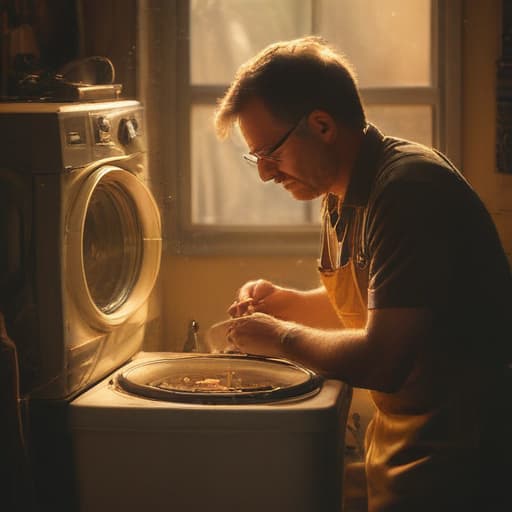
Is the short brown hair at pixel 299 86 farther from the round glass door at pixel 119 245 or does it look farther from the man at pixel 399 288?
the round glass door at pixel 119 245

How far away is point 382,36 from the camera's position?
3188 millimetres

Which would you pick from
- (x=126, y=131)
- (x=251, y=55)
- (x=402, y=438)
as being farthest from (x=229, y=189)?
(x=402, y=438)

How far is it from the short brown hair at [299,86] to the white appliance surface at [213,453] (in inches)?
25.5

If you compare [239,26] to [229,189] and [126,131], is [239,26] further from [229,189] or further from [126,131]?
[126,131]

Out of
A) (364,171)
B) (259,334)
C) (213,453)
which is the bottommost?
(213,453)

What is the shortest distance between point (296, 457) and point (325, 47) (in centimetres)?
92

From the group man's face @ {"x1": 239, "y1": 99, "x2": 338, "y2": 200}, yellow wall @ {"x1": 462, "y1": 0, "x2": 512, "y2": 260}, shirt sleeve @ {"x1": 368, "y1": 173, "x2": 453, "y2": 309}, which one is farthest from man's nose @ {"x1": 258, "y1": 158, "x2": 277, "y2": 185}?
yellow wall @ {"x1": 462, "y1": 0, "x2": 512, "y2": 260}

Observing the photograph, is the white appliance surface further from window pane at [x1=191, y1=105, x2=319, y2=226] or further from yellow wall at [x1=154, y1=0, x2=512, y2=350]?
window pane at [x1=191, y1=105, x2=319, y2=226]

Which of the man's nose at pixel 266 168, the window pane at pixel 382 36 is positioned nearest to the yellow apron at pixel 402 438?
the man's nose at pixel 266 168

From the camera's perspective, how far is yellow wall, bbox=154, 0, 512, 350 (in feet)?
10.1

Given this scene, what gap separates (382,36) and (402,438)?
1.68 meters

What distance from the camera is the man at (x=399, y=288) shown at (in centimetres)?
178

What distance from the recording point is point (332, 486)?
6.89 feet

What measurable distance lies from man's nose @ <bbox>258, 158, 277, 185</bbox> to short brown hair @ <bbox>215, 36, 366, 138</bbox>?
12 cm
